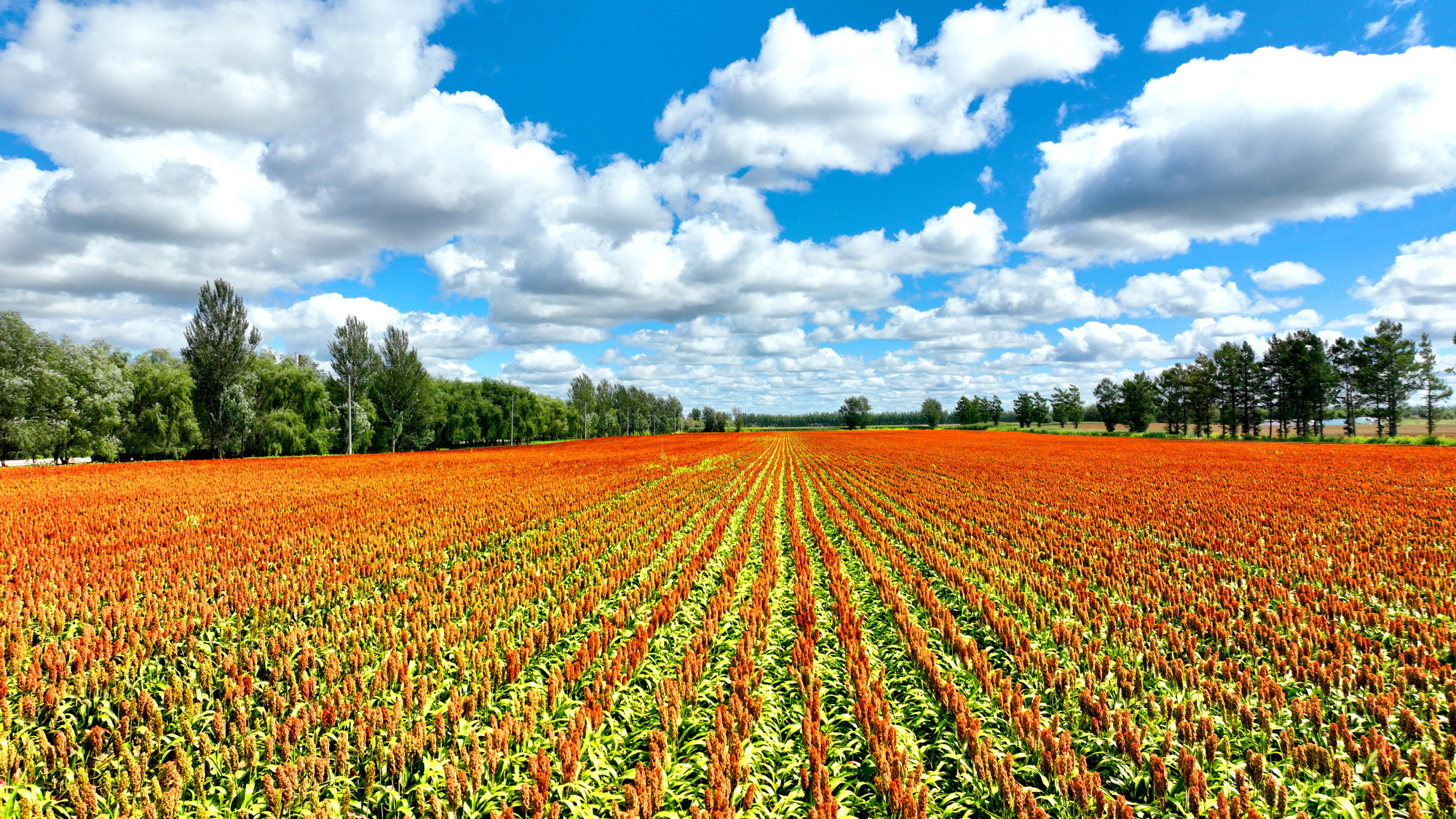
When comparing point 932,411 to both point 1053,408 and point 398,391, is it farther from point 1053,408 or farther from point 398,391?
point 398,391

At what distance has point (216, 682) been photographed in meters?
6.21

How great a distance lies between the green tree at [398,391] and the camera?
7200 centimetres

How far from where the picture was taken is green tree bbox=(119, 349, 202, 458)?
47844 mm

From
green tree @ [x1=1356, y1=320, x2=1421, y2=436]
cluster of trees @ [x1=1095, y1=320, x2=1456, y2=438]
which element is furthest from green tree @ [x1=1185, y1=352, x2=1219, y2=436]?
green tree @ [x1=1356, y1=320, x2=1421, y2=436]

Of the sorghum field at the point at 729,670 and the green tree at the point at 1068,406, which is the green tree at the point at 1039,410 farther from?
the sorghum field at the point at 729,670

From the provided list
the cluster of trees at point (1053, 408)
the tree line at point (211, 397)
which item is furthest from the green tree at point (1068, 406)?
the tree line at point (211, 397)

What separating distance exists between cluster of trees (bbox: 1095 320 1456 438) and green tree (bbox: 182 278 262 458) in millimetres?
123241

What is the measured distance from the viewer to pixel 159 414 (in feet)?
157

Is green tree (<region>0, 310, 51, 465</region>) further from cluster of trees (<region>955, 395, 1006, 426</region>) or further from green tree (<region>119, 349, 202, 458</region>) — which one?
cluster of trees (<region>955, 395, 1006, 426</region>)

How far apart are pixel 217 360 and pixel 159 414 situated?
6584 mm

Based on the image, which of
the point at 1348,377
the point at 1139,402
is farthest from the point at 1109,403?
the point at 1348,377

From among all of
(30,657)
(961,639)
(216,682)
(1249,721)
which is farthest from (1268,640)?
(30,657)

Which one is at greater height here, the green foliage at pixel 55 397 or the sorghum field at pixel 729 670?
the green foliage at pixel 55 397

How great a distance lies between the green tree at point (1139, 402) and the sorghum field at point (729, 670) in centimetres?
11399
